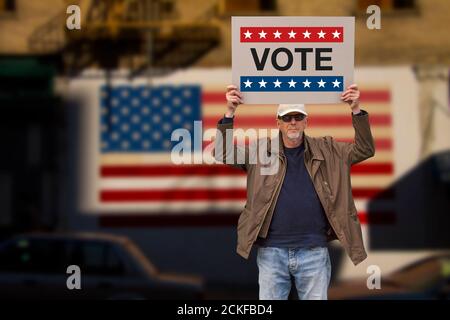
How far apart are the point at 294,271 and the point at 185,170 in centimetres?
206

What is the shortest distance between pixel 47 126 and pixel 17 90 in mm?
410

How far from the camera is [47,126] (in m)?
7.27

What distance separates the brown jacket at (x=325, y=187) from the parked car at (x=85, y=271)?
1.82 metres

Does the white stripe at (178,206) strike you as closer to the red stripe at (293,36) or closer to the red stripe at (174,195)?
the red stripe at (174,195)

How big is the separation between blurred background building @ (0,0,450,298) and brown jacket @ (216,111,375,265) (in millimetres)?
1460

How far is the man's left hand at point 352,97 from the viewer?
5.21 m

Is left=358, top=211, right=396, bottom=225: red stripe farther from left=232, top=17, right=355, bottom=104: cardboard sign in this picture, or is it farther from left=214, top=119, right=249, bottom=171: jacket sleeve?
left=214, top=119, right=249, bottom=171: jacket sleeve

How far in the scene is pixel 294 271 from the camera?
5066mm

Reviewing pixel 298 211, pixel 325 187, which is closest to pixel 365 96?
pixel 325 187

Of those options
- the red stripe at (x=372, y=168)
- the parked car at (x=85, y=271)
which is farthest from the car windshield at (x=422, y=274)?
the parked car at (x=85, y=271)

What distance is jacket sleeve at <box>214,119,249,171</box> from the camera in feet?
16.5

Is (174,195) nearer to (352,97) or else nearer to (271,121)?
(271,121)
